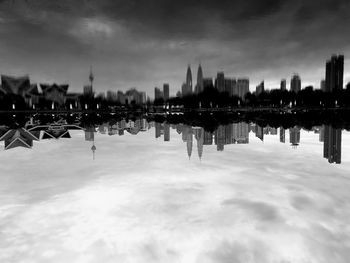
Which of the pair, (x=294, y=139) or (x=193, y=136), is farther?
(x=193, y=136)

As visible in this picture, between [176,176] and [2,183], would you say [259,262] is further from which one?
[2,183]

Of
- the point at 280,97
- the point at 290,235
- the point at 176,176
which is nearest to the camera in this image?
the point at 290,235

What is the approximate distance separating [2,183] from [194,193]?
465 inches

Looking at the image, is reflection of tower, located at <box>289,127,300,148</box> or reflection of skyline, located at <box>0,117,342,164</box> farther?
reflection of tower, located at <box>289,127,300,148</box>

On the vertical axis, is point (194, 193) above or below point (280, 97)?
below

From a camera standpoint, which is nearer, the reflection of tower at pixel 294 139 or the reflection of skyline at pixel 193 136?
Result: the reflection of skyline at pixel 193 136

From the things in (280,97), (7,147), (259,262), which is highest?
(280,97)

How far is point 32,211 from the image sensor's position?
1227cm

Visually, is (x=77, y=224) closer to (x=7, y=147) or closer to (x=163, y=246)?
(x=163, y=246)

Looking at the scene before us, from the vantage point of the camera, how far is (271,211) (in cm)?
1241

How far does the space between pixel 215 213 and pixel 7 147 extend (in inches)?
911

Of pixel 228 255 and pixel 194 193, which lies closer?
pixel 228 255

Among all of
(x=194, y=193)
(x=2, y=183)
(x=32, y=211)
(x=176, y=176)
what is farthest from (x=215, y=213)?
(x=2, y=183)

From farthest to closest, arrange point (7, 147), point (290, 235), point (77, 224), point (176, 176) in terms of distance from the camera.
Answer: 1. point (7, 147)
2. point (176, 176)
3. point (77, 224)
4. point (290, 235)
